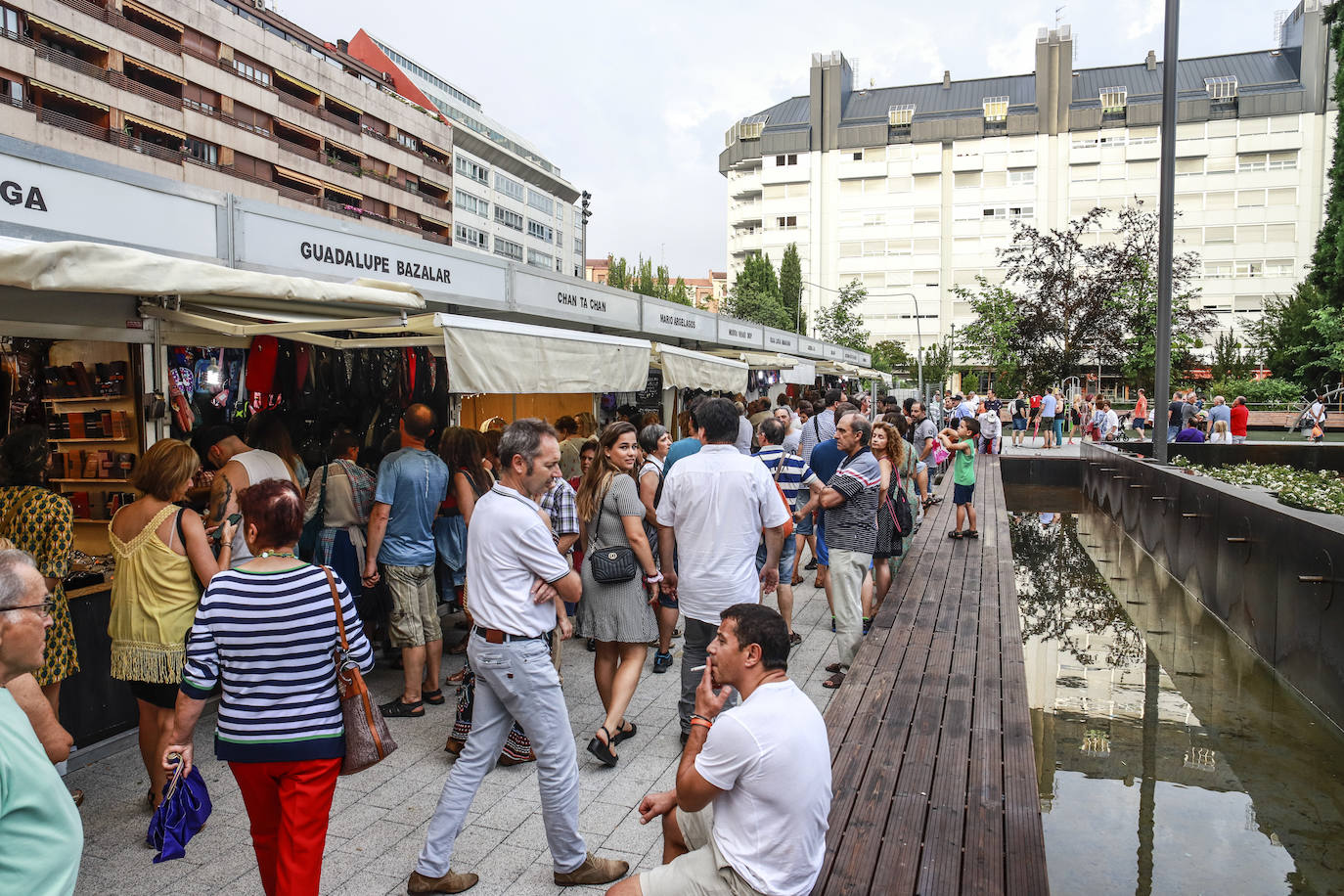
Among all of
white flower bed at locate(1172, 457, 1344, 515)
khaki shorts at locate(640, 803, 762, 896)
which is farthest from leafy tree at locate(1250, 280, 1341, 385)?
khaki shorts at locate(640, 803, 762, 896)

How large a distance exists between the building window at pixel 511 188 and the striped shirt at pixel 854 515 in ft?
257

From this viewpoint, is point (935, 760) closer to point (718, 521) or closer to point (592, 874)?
point (718, 521)

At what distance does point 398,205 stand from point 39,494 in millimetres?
62671

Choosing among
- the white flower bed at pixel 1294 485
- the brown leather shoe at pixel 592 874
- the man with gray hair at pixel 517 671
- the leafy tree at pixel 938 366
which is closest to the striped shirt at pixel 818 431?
the white flower bed at pixel 1294 485

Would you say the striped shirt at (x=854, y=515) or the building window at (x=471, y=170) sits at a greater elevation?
the building window at (x=471, y=170)

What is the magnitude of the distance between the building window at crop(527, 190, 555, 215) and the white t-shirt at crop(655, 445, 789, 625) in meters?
86.4

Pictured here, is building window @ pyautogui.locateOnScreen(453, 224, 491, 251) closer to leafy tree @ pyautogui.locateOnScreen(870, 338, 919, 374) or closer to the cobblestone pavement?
leafy tree @ pyautogui.locateOnScreen(870, 338, 919, 374)

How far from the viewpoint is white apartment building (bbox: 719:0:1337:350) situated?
64.2 meters

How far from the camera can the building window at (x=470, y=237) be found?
240 ft

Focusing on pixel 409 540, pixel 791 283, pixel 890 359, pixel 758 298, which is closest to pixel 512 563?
pixel 409 540

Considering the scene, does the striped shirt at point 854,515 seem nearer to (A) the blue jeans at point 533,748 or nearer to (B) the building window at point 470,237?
Result: (A) the blue jeans at point 533,748

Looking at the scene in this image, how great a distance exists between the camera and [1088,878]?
4.09 meters

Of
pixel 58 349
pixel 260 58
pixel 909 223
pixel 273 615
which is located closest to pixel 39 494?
pixel 58 349

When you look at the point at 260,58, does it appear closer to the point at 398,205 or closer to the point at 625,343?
the point at 398,205
